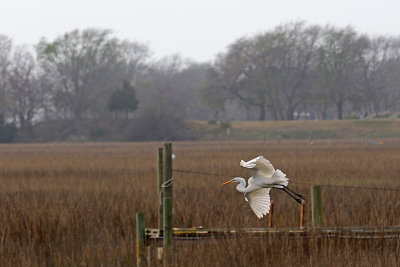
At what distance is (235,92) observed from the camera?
242ft

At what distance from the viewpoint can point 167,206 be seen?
7.40m

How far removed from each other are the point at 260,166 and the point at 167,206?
2846 mm

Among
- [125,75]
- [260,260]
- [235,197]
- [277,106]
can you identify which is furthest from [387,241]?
[125,75]

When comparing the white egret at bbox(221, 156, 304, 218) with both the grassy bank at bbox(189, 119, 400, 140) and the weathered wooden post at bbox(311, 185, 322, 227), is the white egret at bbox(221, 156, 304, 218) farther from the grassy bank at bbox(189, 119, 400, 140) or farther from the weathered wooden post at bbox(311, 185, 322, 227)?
the grassy bank at bbox(189, 119, 400, 140)

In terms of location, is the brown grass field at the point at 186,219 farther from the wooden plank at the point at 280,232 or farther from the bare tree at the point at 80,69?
the bare tree at the point at 80,69

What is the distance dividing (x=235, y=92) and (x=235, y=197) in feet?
201

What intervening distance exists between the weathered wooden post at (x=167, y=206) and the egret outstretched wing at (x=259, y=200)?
238 centimetres

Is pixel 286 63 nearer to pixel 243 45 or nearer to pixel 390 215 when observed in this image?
pixel 243 45

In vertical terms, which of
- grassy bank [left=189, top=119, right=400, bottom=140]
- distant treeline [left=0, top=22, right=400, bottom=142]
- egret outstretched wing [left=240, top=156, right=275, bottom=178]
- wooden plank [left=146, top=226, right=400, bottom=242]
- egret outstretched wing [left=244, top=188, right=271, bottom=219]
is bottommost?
wooden plank [left=146, top=226, right=400, bottom=242]

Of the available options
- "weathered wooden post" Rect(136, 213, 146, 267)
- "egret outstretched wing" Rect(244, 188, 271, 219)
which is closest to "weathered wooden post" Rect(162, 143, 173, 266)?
"weathered wooden post" Rect(136, 213, 146, 267)

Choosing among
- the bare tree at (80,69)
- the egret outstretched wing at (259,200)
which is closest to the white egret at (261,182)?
the egret outstretched wing at (259,200)

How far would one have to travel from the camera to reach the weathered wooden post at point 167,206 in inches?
288

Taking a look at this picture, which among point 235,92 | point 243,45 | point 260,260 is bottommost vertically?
point 260,260

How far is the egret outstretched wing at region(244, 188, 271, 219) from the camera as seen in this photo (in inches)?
194
